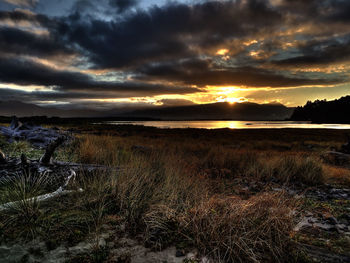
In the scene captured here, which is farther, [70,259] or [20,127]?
[20,127]

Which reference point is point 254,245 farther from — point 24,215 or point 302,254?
point 24,215

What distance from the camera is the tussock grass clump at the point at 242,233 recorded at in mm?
3088

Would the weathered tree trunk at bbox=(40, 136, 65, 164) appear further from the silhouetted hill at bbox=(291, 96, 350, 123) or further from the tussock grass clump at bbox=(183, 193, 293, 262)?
the silhouetted hill at bbox=(291, 96, 350, 123)

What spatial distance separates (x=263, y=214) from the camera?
12.7 feet

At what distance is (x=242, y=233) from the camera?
10.8ft

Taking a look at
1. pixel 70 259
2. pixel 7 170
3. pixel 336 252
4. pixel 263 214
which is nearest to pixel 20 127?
pixel 7 170

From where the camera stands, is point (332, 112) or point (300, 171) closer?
point (300, 171)

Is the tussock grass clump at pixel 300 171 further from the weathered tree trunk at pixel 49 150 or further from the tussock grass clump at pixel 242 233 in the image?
the weathered tree trunk at pixel 49 150

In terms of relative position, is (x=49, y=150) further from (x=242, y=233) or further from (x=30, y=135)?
(x=30, y=135)

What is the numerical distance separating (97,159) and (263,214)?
25.4 feet

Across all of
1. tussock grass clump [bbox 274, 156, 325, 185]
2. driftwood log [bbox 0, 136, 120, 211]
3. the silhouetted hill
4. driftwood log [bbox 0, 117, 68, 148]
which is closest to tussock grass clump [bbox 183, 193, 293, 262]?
driftwood log [bbox 0, 136, 120, 211]

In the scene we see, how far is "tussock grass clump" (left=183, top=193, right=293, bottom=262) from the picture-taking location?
3.09 m

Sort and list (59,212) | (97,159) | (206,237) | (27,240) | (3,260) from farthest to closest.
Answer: (97,159) < (59,212) < (206,237) < (27,240) < (3,260)

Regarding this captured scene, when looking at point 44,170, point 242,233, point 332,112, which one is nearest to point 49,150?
point 44,170
